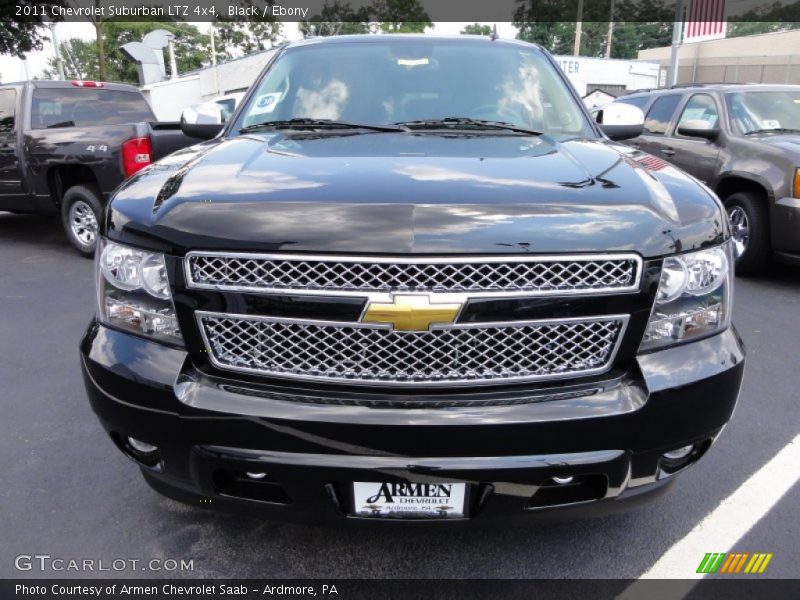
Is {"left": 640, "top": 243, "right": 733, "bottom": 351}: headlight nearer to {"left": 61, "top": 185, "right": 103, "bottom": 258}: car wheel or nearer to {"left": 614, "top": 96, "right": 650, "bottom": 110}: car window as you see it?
{"left": 61, "top": 185, "right": 103, "bottom": 258}: car wheel

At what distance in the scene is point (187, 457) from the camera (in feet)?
6.02

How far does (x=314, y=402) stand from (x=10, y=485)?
5.94 feet

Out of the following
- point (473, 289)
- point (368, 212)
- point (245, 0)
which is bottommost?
point (473, 289)

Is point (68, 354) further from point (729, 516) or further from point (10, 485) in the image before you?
point (729, 516)

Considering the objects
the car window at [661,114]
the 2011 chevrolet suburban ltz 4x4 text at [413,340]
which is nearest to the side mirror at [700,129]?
the car window at [661,114]

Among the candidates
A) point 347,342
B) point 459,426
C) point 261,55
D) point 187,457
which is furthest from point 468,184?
point 261,55

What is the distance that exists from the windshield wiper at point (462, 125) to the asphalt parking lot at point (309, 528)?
1649 mm

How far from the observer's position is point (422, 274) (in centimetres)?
169

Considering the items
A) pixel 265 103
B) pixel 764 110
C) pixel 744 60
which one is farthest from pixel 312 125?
pixel 744 60

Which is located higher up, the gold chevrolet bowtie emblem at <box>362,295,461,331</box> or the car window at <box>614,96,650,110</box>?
the car window at <box>614,96,650,110</box>

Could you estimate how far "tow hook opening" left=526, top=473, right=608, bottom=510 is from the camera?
5.93 ft

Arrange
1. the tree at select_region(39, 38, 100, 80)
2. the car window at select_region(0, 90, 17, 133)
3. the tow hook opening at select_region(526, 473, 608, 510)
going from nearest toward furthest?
the tow hook opening at select_region(526, 473, 608, 510)
the car window at select_region(0, 90, 17, 133)
the tree at select_region(39, 38, 100, 80)

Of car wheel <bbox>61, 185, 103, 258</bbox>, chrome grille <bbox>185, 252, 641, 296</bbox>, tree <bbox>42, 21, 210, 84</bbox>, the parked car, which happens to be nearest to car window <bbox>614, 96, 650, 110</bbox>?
the parked car

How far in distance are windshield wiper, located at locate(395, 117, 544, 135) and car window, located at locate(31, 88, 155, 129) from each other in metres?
5.62
